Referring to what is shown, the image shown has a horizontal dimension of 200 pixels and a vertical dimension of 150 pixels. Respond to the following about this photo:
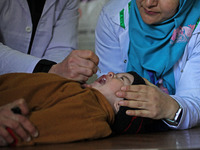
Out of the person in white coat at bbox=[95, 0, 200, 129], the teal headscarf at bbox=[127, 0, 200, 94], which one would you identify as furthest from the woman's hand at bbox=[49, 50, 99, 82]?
the teal headscarf at bbox=[127, 0, 200, 94]

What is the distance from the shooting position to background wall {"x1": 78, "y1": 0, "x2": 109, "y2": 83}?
4723 millimetres

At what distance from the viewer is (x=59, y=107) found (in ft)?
3.93

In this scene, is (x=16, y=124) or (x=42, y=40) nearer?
(x=16, y=124)

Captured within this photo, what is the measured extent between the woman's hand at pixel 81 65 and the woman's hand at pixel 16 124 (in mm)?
388

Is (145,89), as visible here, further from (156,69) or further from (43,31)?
(43,31)

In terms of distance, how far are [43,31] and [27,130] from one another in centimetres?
117

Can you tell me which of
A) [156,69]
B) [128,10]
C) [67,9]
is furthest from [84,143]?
[67,9]

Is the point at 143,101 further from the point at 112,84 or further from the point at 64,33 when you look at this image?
the point at 64,33

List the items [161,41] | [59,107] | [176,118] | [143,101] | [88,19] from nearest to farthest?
[59,107], [143,101], [176,118], [161,41], [88,19]

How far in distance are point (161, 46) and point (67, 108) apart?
3.31ft

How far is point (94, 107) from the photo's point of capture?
1299 millimetres

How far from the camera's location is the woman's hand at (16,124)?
108 centimetres

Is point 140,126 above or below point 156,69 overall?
below

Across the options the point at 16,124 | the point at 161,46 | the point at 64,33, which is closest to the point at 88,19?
the point at 64,33
